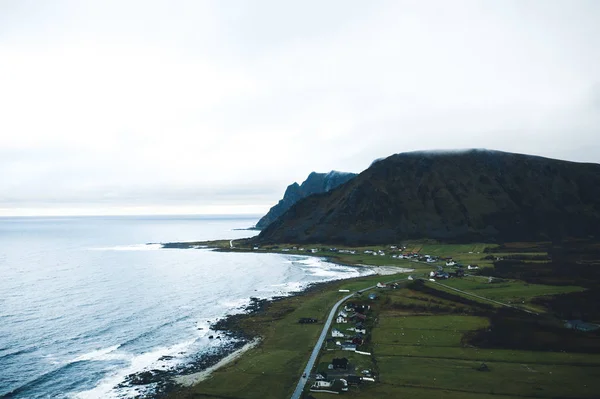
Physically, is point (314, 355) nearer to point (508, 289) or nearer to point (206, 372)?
point (206, 372)

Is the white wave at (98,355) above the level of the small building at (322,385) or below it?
below

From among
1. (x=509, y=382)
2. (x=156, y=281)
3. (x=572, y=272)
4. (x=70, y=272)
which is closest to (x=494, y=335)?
(x=509, y=382)

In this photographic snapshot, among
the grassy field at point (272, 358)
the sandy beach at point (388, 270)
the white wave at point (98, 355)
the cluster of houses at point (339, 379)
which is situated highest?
the sandy beach at point (388, 270)

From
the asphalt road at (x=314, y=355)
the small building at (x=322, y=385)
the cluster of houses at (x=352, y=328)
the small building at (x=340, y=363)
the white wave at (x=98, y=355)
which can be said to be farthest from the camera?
the white wave at (x=98, y=355)

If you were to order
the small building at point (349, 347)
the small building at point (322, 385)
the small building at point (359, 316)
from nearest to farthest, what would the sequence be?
1. the small building at point (322, 385)
2. the small building at point (349, 347)
3. the small building at point (359, 316)

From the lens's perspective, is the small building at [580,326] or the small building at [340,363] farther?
the small building at [580,326]

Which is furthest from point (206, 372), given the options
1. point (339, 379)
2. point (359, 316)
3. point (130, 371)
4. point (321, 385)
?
point (359, 316)

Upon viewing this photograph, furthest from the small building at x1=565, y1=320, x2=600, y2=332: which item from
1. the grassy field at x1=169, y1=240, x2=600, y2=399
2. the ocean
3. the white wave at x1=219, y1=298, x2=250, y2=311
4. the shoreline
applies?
the white wave at x1=219, y1=298, x2=250, y2=311

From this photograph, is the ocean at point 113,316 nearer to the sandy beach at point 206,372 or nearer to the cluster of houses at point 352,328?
the sandy beach at point 206,372

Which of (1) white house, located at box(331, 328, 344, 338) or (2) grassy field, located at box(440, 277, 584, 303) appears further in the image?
(2) grassy field, located at box(440, 277, 584, 303)

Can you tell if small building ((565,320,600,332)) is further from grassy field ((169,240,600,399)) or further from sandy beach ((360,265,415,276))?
sandy beach ((360,265,415,276))

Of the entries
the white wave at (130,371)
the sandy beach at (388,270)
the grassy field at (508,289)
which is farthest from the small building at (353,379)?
the sandy beach at (388,270)

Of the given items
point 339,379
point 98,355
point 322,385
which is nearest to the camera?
point 322,385
